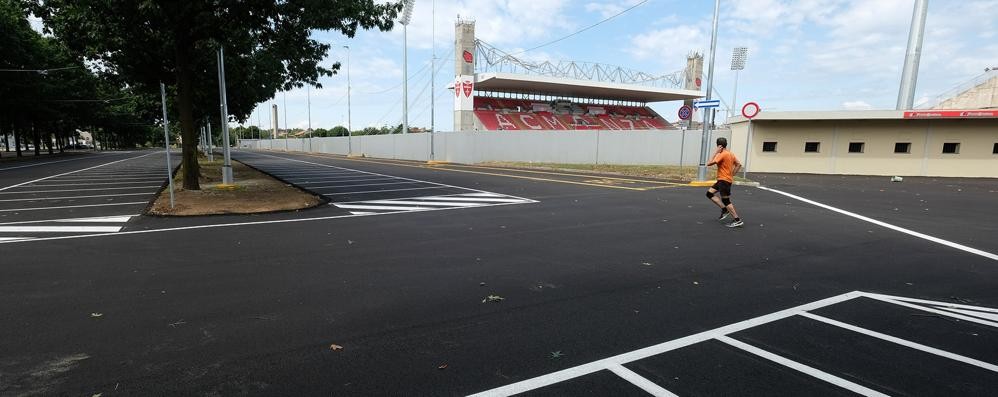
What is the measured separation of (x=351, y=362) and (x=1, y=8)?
36.9m

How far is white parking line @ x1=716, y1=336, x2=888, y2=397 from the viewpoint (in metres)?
2.98

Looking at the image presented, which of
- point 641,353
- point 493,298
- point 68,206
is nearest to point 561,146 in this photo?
point 68,206

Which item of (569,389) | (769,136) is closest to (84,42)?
(569,389)

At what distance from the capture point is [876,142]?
878 inches

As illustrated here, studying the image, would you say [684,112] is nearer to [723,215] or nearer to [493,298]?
[723,215]

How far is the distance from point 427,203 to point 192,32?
23.8 ft

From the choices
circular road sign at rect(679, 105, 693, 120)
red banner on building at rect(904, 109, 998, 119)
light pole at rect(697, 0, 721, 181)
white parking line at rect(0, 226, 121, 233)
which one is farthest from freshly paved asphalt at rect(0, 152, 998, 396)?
red banner on building at rect(904, 109, 998, 119)

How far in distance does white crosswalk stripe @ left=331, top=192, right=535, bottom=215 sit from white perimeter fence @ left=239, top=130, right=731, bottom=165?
16882 mm

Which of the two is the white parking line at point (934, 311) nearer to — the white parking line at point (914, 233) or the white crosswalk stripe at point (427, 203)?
the white parking line at point (914, 233)

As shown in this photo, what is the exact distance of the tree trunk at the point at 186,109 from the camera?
518 inches

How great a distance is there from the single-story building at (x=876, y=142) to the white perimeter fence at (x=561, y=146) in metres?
3.06

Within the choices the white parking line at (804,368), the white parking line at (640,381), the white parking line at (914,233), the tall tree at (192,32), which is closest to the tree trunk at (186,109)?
the tall tree at (192,32)

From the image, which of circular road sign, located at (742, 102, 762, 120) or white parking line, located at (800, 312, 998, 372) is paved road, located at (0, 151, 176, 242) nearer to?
white parking line, located at (800, 312, 998, 372)

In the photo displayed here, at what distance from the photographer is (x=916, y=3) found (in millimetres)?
21391
